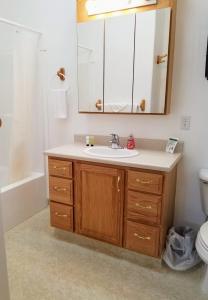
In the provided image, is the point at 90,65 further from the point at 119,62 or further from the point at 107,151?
the point at 107,151

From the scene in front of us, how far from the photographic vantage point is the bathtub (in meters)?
2.14

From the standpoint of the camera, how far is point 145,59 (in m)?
1.85

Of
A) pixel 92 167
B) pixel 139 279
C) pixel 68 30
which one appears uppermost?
pixel 68 30

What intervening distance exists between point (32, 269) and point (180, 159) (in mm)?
1489

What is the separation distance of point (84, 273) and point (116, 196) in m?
0.63

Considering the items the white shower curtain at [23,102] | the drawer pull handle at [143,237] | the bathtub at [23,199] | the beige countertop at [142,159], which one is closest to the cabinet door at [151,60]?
the beige countertop at [142,159]

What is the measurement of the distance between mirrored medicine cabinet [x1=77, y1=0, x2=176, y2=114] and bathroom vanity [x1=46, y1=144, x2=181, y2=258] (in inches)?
18.4

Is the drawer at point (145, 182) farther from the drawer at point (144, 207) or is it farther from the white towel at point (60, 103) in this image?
the white towel at point (60, 103)

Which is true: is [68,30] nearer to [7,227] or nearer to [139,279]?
[7,227]

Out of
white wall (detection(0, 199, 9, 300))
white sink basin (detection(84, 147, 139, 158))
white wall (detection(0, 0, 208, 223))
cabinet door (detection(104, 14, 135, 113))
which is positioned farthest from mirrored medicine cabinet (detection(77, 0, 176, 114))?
white wall (detection(0, 199, 9, 300))

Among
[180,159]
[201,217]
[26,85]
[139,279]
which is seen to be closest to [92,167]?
[180,159]

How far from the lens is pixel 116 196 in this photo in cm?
171

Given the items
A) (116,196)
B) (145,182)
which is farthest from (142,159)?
(116,196)

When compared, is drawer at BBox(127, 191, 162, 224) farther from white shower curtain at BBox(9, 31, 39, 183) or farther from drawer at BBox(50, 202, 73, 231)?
white shower curtain at BBox(9, 31, 39, 183)
